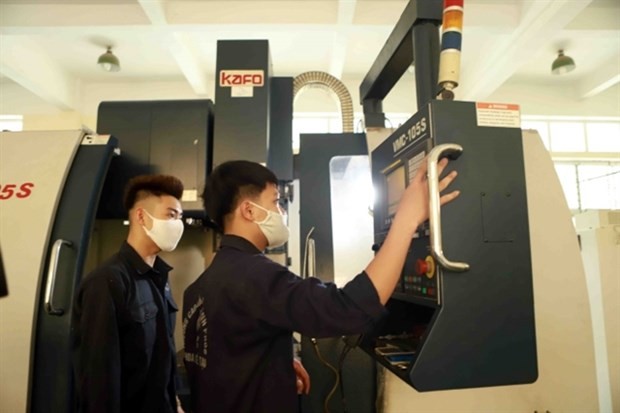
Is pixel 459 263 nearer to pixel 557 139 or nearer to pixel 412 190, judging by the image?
pixel 412 190

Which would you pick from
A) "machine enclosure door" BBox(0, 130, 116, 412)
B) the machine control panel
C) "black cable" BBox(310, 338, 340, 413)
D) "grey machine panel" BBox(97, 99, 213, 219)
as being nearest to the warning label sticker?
the machine control panel

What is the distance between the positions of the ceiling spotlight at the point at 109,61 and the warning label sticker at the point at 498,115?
4695 millimetres

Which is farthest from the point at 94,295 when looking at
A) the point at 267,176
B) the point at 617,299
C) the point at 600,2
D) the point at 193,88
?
the point at 600,2

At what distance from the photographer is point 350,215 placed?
2.14 metres

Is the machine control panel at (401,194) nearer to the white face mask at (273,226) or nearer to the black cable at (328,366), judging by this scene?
the white face mask at (273,226)

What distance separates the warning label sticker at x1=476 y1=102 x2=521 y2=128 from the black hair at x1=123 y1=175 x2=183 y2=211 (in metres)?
1.45

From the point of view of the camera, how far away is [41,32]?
3.87 meters

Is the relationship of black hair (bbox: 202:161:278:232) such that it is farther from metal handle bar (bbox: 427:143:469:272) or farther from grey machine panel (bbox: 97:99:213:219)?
grey machine panel (bbox: 97:99:213:219)

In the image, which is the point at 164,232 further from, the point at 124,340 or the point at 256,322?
the point at 256,322

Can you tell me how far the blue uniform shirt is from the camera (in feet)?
3.20

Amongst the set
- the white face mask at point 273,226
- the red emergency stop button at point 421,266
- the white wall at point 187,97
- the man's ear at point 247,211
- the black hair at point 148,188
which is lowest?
the red emergency stop button at point 421,266

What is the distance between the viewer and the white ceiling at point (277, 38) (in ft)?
12.3

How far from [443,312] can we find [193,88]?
5034 millimetres

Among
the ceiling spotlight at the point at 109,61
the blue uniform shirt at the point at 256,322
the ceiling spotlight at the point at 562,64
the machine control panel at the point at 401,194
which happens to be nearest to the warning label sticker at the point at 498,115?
the machine control panel at the point at 401,194
